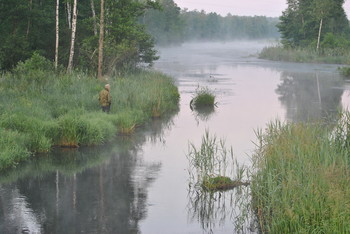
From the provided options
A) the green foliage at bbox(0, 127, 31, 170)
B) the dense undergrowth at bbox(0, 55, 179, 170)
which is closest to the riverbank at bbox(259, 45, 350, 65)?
the dense undergrowth at bbox(0, 55, 179, 170)

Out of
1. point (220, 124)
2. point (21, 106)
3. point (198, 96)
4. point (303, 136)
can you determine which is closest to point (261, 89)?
point (198, 96)

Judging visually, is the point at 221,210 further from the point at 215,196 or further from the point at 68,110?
the point at 68,110

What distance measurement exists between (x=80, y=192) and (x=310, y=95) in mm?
26425

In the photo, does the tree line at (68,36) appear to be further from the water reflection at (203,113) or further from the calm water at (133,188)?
the calm water at (133,188)

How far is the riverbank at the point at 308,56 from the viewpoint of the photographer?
73.8 metres

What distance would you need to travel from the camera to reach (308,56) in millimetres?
77625

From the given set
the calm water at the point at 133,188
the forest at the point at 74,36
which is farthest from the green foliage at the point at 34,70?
the calm water at the point at 133,188

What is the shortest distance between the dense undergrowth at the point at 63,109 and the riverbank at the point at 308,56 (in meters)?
45.3

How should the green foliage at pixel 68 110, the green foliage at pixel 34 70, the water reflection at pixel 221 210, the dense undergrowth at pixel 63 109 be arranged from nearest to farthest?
the water reflection at pixel 221 210 < the dense undergrowth at pixel 63 109 < the green foliage at pixel 68 110 < the green foliage at pixel 34 70

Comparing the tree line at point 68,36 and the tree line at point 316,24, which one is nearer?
the tree line at point 68,36

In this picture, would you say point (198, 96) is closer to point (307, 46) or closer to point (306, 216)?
point (306, 216)

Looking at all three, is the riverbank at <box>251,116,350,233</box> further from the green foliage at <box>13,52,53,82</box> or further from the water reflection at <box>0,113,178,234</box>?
the green foliage at <box>13,52,53,82</box>

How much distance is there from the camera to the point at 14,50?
116ft

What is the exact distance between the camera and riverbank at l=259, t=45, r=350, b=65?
73.8 metres
